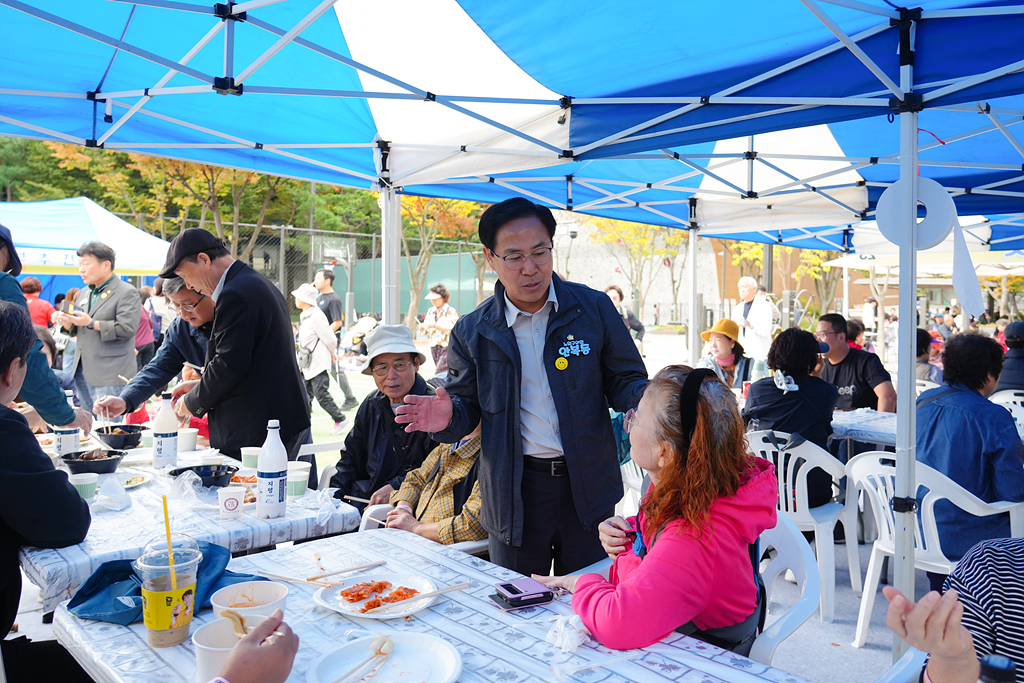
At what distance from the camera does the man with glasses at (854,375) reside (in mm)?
5707

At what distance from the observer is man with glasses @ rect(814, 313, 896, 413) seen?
5.71 meters

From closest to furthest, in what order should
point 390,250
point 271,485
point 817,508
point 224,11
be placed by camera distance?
point 271,485, point 224,11, point 817,508, point 390,250

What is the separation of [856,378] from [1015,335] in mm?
1442

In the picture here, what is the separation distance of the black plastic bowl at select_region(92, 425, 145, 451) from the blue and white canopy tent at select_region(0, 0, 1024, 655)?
1.71 m

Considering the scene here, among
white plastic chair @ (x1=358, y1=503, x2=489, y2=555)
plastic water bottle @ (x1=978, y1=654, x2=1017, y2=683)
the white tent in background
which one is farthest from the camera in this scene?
the white tent in background

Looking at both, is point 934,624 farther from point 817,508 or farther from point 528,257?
point 817,508

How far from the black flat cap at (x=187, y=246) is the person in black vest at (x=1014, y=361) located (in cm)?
625

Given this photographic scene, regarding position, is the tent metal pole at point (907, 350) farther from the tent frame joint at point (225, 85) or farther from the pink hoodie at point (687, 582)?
the tent frame joint at point (225, 85)

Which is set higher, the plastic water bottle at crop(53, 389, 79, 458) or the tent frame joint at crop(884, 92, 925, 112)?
the tent frame joint at crop(884, 92, 925, 112)

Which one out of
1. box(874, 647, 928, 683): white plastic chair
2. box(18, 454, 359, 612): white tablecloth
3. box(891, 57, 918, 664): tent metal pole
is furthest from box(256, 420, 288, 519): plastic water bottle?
box(891, 57, 918, 664): tent metal pole

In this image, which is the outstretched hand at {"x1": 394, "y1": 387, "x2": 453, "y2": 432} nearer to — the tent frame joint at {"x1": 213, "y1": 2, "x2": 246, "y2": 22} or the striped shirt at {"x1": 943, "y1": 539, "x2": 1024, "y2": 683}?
the striped shirt at {"x1": 943, "y1": 539, "x2": 1024, "y2": 683}

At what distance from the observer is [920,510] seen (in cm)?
340

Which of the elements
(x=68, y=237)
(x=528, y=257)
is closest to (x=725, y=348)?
(x=528, y=257)

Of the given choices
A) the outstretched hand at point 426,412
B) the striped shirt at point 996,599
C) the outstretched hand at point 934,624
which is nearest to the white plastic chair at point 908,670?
the striped shirt at point 996,599
